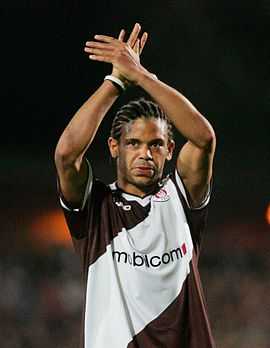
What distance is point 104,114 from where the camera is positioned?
1810mm

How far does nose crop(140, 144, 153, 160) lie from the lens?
1.83m

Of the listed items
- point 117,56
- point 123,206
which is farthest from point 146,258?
point 117,56

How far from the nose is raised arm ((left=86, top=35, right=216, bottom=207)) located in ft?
0.26

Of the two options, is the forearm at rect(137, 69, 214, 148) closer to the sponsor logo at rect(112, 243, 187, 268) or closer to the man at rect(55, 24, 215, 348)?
the man at rect(55, 24, 215, 348)

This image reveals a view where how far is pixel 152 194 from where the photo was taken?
189 cm

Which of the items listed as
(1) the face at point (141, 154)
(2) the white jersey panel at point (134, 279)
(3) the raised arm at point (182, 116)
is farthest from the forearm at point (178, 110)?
(2) the white jersey panel at point (134, 279)

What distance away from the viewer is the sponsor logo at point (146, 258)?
1787mm

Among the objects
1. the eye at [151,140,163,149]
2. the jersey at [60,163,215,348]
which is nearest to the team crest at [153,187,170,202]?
the jersey at [60,163,215,348]
